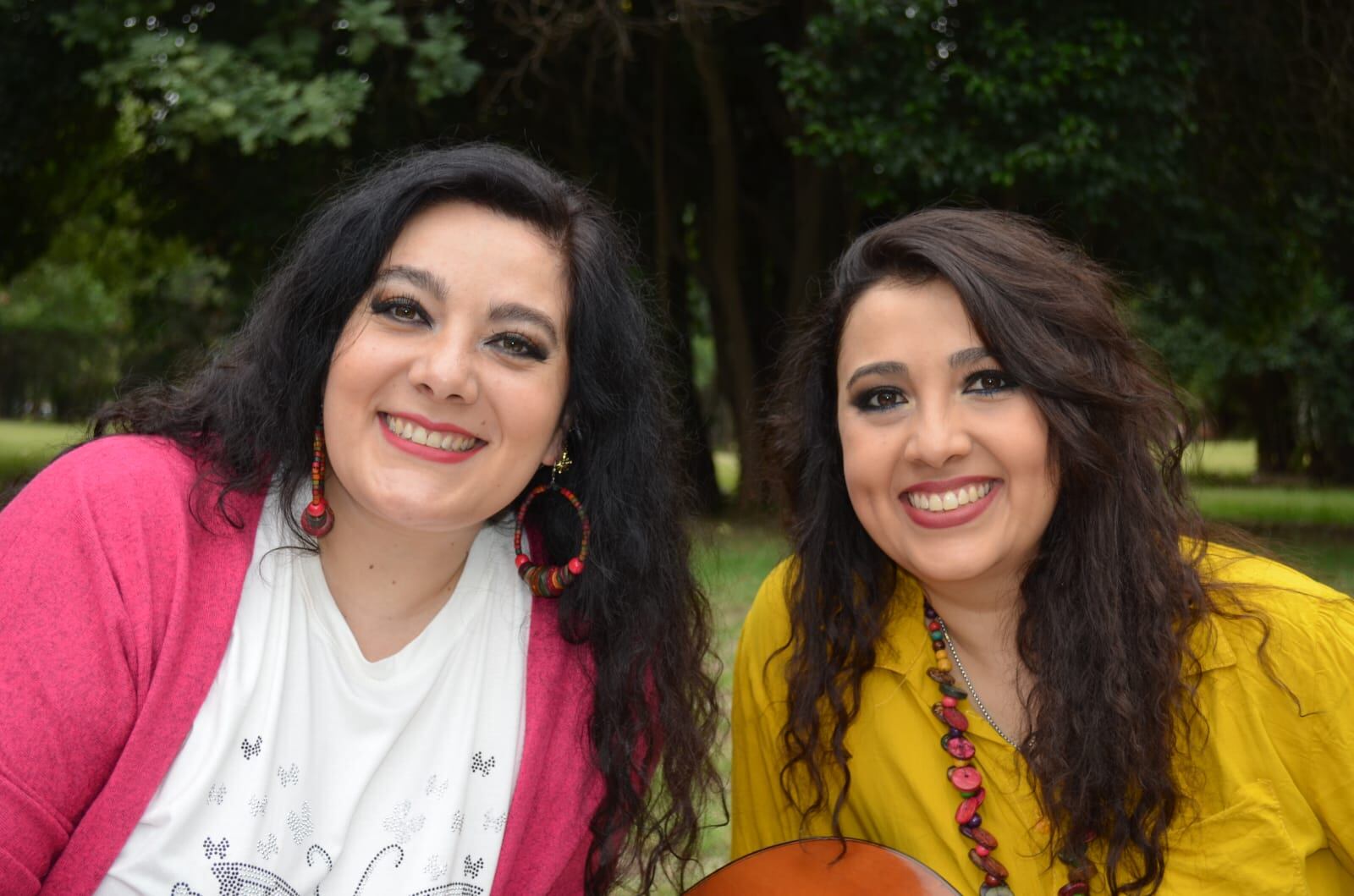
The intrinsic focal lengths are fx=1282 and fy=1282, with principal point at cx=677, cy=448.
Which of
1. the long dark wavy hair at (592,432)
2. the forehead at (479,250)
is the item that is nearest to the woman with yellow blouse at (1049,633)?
the long dark wavy hair at (592,432)

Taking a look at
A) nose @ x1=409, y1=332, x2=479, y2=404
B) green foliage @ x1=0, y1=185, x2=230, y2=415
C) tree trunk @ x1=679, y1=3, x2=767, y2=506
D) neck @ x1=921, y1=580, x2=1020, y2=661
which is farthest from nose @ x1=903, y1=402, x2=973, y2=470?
green foliage @ x1=0, y1=185, x2=230, y2=415

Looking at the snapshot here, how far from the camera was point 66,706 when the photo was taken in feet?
6.86

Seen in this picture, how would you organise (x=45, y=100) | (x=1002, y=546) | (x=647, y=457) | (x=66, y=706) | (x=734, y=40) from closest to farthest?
(x=66, y=706), (x=1002, y=546), (x=647, y=457), (x=45, y=100), (x=734, y=40)

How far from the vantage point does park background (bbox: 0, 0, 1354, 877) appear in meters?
8.72

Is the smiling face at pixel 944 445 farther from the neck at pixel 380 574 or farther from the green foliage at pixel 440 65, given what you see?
the green foliage at pixel 440 65

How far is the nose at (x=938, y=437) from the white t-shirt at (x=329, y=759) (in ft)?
2.97

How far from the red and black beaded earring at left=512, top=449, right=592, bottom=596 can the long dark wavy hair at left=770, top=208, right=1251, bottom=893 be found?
576 mm

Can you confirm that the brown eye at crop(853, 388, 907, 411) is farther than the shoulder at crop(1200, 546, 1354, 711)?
Yes

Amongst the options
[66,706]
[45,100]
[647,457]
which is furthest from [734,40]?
[66,706]

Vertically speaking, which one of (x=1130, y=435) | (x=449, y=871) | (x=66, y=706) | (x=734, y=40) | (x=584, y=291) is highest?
(x=734, y=40)

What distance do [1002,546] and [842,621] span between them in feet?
1.59

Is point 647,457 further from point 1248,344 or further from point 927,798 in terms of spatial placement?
point 1248,344

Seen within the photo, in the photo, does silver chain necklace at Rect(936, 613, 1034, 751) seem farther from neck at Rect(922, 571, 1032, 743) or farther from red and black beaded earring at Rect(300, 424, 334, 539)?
red and black beaded earring at Rect(300, 424, 334, 539)

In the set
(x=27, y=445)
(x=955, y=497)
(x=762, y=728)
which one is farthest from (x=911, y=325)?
(x=27, y=445)
